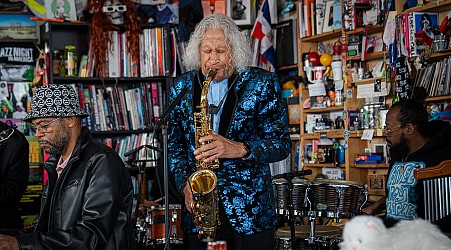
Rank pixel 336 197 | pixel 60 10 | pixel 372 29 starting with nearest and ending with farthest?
pixel 336 197
pixel 372 29
pixel 60 10

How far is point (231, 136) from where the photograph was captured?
2891 mm

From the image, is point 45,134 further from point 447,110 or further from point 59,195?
point 447,110

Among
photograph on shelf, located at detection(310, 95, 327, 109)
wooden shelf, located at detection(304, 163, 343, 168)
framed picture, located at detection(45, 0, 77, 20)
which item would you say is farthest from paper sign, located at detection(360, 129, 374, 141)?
framed picture, located at detection(45, 0, 77, 20)

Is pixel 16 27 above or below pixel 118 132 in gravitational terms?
above

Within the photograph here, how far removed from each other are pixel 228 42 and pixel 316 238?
2.71m

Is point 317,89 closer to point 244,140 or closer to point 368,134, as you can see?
point 368,134

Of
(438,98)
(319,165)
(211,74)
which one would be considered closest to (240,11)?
(319,165)

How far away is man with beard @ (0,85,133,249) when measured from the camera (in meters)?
2.63

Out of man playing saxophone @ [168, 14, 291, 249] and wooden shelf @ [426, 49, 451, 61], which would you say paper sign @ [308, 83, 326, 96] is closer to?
wooden shelf @ [426, 49, 451, 61]

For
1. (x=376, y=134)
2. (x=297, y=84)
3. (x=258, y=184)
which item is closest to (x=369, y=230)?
(x=258, y=184)

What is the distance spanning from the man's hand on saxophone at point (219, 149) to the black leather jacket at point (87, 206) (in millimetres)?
362

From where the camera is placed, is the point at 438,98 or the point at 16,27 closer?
the point at 438,98

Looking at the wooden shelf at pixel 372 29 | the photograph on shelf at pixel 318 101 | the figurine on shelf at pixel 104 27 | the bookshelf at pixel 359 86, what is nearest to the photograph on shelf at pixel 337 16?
the bookshelf at pixel 359 86

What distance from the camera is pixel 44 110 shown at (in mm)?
2932
